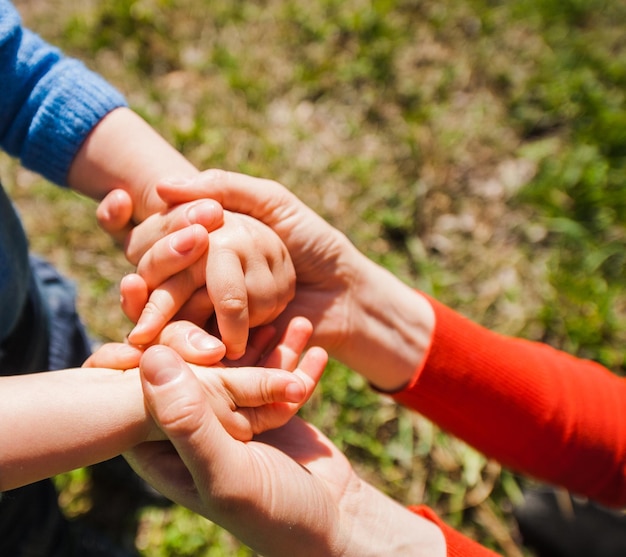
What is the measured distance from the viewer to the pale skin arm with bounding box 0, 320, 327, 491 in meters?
0.89

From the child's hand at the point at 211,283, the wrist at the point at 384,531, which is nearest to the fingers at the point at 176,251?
the child's hand at the point at 211,283

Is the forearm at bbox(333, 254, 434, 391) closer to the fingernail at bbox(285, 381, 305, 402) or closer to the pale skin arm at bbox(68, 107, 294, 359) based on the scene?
the pale skin arm at bbox(68, 107, 294, 359)

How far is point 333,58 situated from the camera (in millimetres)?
2314

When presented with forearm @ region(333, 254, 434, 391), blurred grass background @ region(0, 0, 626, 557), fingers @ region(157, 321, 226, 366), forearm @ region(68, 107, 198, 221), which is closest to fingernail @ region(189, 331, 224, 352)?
fingers @ region(157, 321, 226, 366)

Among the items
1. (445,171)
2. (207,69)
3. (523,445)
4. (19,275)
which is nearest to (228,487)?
(19,275)

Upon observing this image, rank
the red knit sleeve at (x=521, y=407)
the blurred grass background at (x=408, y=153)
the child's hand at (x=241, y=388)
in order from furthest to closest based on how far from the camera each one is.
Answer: the blurred grass background at (x=408, y=153) < the red knit sleeve at (x=521, y=407) < the child's hand at (x=241, y=388)

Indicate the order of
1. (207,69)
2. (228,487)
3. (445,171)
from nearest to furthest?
(228,487) < (445,171) < (207,69)

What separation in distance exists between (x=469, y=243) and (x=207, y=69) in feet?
3.75

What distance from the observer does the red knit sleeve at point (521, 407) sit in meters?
1.43

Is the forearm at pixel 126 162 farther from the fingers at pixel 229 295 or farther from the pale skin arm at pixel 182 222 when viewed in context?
the fingers at pixel 229 295

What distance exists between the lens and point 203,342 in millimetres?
1085

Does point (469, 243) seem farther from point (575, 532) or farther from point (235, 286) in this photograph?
point (235, 286)

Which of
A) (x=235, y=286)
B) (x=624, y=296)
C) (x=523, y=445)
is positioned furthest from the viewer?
(x=624, y=296)

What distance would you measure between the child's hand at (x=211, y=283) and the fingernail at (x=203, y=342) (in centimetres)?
3
